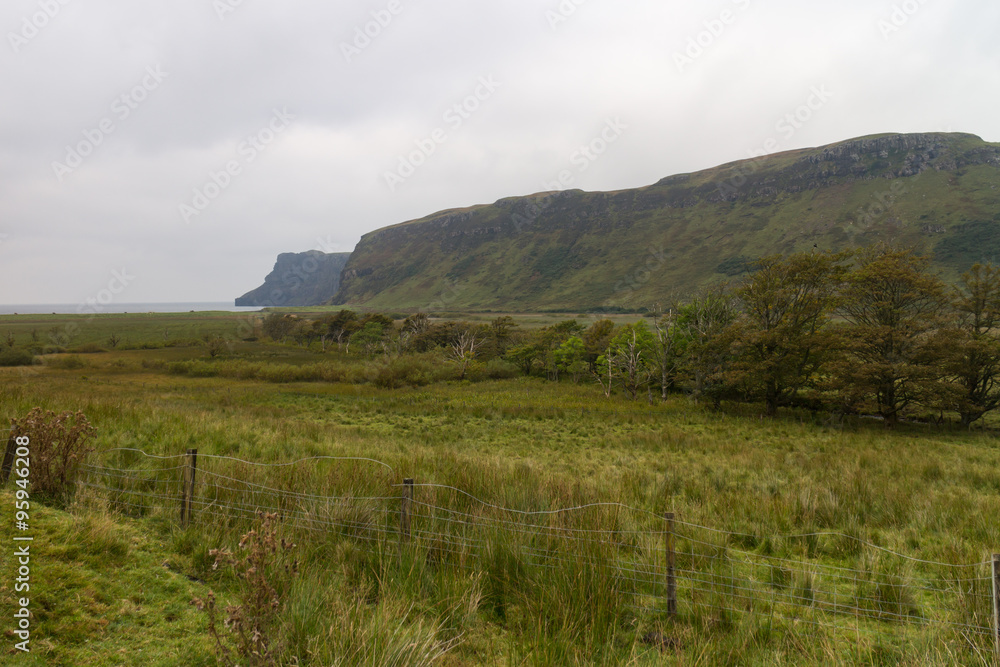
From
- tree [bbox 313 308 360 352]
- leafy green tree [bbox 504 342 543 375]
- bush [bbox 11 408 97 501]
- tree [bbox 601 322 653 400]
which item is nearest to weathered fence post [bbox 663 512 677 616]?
bush [bbox 11 408 97 501]

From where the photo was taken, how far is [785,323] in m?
24.7

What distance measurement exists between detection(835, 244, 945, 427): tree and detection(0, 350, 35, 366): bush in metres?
67.6

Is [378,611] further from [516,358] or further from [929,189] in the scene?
[929,189]

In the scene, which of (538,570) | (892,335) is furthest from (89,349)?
(892,335)

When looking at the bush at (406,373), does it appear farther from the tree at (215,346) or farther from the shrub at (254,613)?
the shrub at (254,613)

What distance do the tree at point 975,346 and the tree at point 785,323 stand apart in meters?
4.98

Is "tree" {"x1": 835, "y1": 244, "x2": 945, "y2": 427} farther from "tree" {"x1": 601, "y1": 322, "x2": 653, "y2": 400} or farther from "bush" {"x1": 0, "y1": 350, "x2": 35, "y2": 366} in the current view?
"bush" {"x1": 0, "y1": 350, "x2": 35, "y2": 366}

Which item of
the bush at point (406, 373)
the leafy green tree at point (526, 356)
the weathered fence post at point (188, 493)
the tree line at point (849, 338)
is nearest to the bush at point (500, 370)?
the leafy green tree at point (526, 356)

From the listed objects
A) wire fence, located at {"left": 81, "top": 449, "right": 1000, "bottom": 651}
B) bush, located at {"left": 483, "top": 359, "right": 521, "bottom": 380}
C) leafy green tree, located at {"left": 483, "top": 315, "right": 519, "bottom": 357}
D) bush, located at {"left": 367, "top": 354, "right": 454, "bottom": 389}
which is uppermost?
wire fence, located at {"left": 81, "top": 449, "right": 1000, "bottom": 651}

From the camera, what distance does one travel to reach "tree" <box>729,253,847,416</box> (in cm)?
2414

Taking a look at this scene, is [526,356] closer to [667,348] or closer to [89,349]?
[667,348]

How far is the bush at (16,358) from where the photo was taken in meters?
43.0

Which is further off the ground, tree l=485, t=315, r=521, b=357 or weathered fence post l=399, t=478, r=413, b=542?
weathered fence post l=399, t=478, r=413, b=542

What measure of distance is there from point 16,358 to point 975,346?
73637mm
